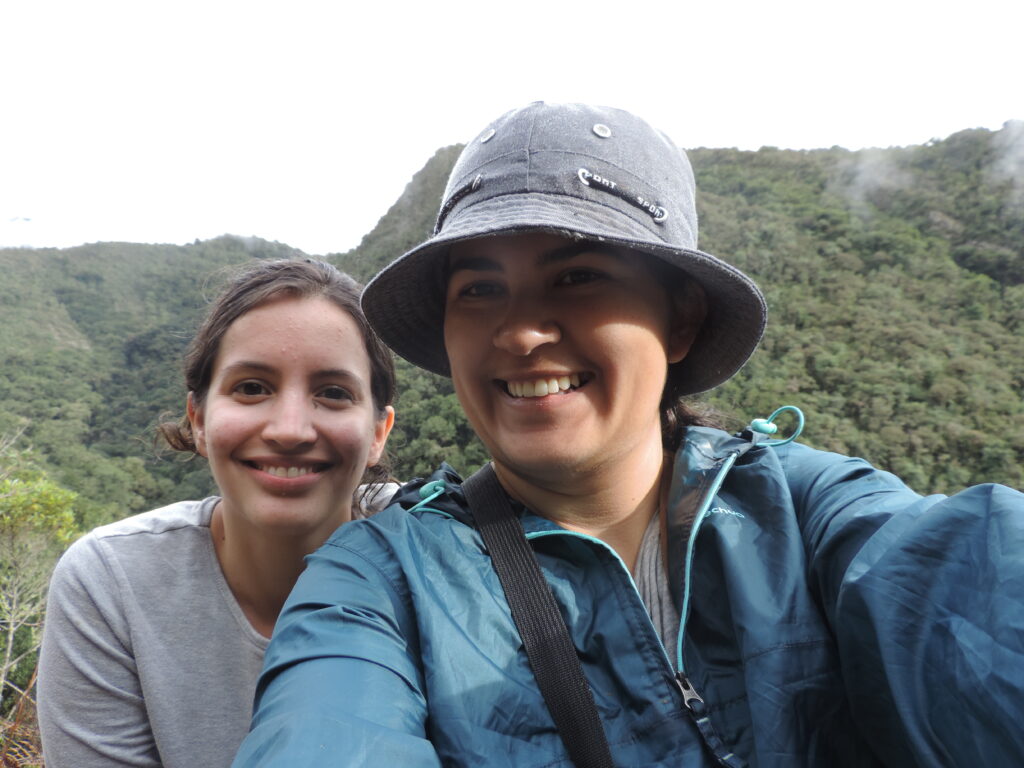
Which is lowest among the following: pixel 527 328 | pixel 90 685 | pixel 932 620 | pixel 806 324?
pixel 90 685

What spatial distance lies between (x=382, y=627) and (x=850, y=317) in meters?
34.5

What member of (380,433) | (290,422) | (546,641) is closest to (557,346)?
(546,641)

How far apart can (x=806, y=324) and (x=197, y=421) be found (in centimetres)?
3294

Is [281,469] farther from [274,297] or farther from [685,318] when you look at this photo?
[685,318]

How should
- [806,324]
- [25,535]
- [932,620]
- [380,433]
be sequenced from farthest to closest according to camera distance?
1. [806,324]
2. [25,535]
3. [380,433]
4. [932,620]

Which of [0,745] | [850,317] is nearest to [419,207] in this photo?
[850,317]

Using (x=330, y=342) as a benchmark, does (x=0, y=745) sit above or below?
below

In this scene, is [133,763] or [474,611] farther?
[133,763]

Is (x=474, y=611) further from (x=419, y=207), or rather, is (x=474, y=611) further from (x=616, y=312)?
(x=419, y=207)

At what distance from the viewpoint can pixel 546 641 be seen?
1.00 m

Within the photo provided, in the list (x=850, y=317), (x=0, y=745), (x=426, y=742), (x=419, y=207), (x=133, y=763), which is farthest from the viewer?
(x=419, y=207)

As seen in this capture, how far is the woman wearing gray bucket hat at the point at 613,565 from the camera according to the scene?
0.79 m

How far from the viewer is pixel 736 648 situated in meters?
1.03

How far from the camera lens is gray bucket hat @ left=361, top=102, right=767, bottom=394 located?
3.47 ft
